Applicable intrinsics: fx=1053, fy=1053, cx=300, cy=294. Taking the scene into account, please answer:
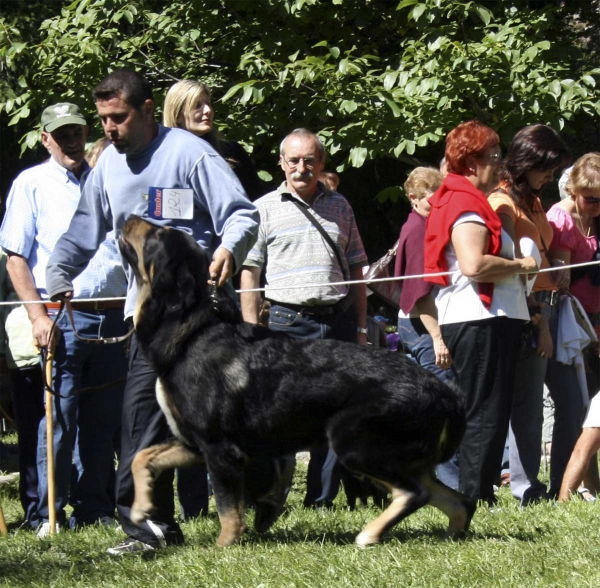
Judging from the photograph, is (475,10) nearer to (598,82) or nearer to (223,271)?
(598,82)

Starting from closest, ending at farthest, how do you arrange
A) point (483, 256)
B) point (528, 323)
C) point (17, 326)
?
point (483, 256) → point (528, 323) → point (17, 326)

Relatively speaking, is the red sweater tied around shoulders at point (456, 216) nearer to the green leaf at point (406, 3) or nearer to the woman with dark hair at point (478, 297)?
the woman with dark hair at point (478, 297)

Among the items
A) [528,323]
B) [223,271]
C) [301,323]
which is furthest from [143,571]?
[528,323]

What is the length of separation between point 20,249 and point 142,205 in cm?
154

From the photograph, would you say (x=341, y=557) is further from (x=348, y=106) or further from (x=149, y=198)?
(x=348, y=106)

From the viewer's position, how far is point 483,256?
548 cm

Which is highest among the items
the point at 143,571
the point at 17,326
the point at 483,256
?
the point at 483,256

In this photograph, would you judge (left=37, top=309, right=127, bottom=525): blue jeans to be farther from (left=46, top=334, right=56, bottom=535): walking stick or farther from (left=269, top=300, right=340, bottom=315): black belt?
(left=269, top=300, right=340, bottom=315): black belt

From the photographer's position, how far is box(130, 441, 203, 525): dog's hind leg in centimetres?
468

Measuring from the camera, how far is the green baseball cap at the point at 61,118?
618cm

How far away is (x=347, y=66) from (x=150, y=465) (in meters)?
5.91

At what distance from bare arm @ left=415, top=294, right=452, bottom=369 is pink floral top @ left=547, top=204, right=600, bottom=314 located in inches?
34.0

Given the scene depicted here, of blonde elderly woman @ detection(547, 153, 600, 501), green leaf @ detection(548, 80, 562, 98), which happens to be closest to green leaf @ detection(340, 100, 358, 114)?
green leaf @ detection(548, 80, 562, 98)

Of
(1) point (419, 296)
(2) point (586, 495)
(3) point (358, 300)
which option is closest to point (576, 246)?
(1) point (419, 296)
